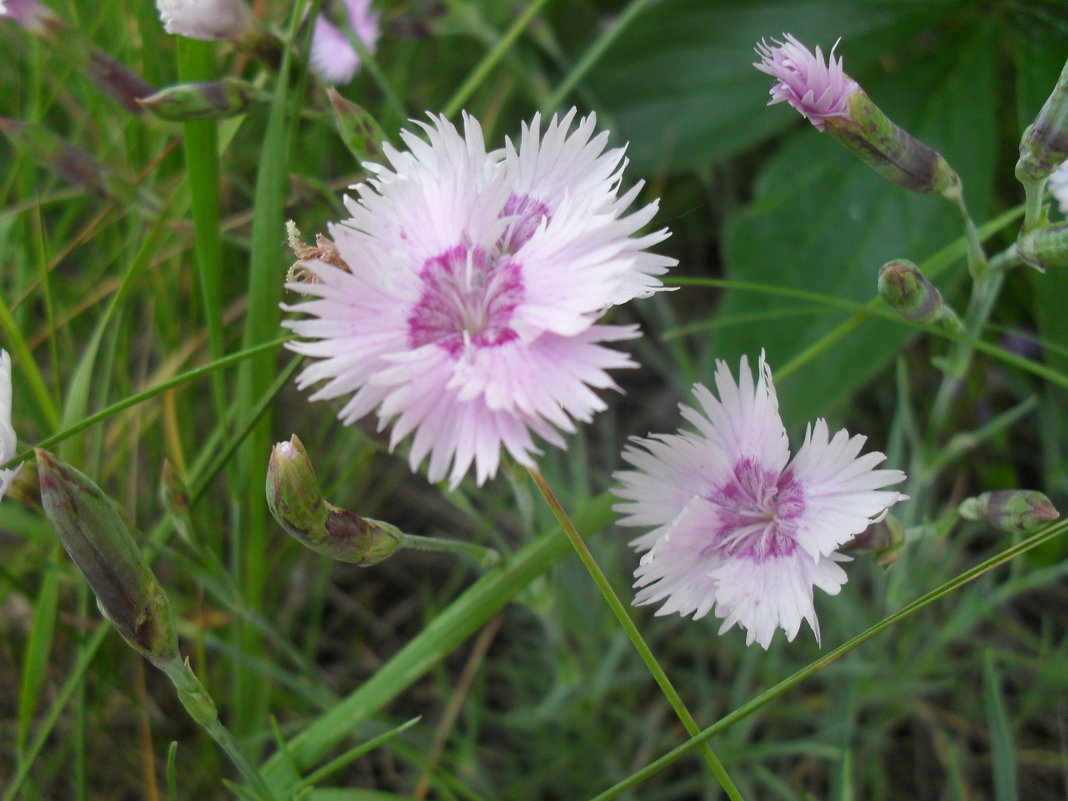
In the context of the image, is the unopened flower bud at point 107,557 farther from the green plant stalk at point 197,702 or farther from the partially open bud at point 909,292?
the partially open bud at point 909,292

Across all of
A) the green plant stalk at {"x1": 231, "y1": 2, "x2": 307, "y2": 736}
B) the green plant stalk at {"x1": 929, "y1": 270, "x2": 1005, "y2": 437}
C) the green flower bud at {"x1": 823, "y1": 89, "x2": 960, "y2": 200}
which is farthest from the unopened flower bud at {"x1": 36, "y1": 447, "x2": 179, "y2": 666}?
the green plant stalk at {"x1": 929, "y1": 270, "x2": 1005, "y2": 437}

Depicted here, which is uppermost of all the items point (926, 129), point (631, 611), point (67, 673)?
point (926, 129)

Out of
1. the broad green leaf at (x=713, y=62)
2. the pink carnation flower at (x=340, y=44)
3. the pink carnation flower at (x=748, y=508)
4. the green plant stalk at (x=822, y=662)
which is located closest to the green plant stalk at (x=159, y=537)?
the pink carnation flower at (x=748, y=508)

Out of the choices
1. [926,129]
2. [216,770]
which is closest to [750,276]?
[926,129]

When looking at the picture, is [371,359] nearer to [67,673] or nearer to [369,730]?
[369,730]

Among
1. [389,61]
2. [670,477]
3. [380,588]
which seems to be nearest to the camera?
[670,477]

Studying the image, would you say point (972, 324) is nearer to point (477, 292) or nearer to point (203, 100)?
point (477, 292)

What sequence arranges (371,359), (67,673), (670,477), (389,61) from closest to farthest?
(371,359)
(670,477)
(67,673)
(389,61)
